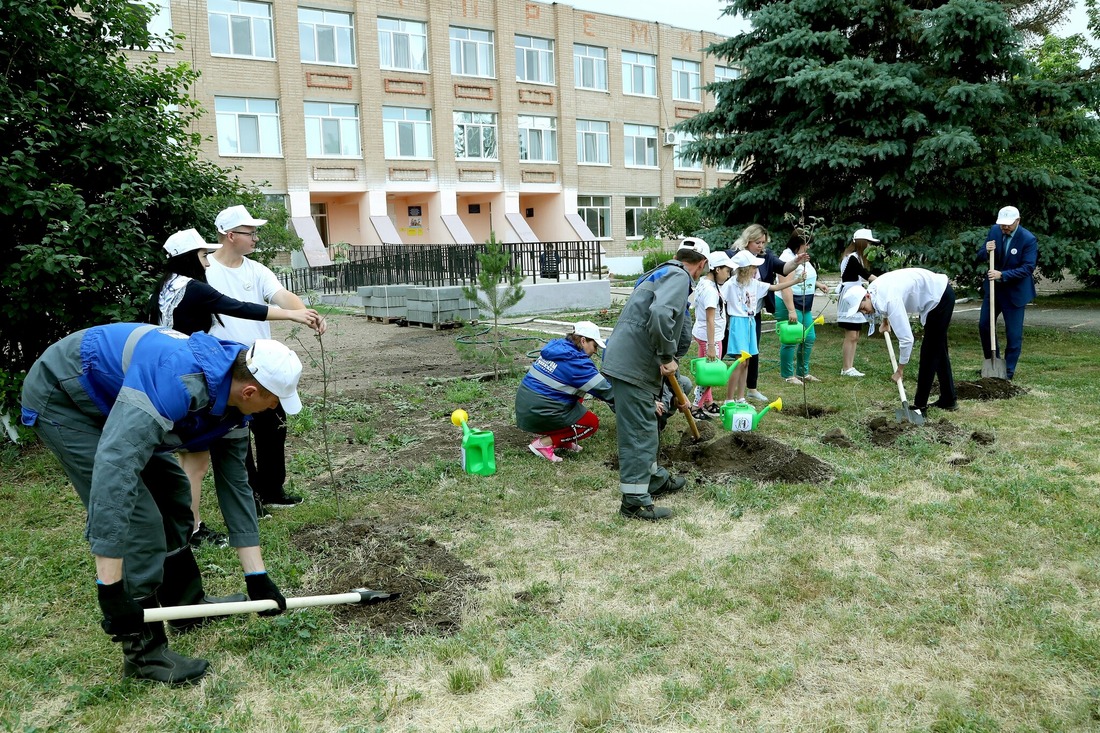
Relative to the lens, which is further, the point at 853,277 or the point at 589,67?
the point at 589,67

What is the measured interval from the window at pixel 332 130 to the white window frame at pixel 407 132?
1094 millimetres

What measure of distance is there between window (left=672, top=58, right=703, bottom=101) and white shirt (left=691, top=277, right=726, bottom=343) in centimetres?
3154

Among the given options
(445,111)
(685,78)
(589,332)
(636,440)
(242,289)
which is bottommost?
(636,440)

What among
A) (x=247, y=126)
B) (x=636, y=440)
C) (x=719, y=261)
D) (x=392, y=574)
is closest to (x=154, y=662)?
(x=392, y=574)

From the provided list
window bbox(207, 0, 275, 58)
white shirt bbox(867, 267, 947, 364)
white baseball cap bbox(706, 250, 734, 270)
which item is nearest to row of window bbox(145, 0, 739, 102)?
window bbox(207, 0, 275, 58)

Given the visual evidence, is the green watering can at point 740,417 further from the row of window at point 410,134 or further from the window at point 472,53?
the window at point 472,53

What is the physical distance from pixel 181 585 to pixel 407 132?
27680 mm

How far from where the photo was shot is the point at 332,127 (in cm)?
2786

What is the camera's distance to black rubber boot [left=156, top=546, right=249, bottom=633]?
3.54m

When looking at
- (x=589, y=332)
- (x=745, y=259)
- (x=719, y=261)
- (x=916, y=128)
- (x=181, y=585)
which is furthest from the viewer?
(x=916, y=128)

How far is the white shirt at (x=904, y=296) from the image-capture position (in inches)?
261

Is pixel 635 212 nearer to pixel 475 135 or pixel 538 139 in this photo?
pixel 538 139

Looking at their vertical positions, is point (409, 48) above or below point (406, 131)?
above

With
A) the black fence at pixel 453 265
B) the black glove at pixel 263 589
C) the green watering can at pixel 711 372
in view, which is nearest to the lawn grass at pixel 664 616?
the black glove at pixel 263 589
